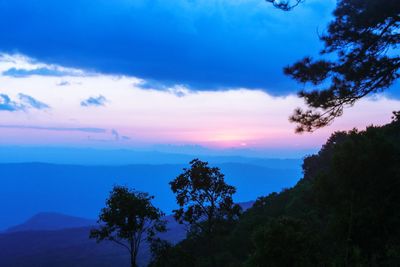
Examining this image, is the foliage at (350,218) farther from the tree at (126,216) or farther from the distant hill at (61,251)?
the distant hill at (61,251)

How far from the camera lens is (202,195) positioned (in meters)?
22.8

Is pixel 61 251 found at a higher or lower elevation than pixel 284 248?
lower

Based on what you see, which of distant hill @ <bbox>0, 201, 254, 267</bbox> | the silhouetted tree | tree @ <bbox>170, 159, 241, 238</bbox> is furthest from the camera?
distant hill @ <bbox>0, 201, 254, 267</bbox>

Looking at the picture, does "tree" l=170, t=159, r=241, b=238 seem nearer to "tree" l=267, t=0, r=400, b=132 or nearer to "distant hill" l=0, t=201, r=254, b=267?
"tree" l=267, t=0, r=400, b=132

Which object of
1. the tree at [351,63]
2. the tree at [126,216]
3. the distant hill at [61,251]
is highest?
the tree at [351,63]

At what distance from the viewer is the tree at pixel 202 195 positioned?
22547 mm

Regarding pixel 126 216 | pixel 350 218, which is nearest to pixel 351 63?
pixel 350 218

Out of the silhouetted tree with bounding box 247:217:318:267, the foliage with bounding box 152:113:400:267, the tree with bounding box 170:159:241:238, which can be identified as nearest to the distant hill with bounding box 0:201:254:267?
the tree with bounding box 170:159:241:238

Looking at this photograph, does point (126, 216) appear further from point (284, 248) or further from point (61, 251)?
point (61, 251)

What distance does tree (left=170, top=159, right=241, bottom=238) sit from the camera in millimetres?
22547

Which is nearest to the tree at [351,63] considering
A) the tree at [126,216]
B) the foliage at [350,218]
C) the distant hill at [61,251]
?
the foliage at [350,218]

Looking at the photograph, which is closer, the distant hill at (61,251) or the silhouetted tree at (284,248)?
the silhouetted tree at (284,248)

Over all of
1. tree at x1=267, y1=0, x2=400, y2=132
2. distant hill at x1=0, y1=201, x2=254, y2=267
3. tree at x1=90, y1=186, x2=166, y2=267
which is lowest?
distant hill at x1=0, y1=201, x2=254, y2=267

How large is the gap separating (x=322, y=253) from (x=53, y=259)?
104 meters
